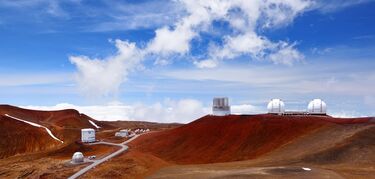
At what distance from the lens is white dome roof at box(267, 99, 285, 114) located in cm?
8794

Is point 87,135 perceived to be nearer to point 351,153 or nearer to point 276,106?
point 276,106

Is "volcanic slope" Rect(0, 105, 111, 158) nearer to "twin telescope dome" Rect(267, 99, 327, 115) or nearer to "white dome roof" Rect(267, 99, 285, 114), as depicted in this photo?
"white dome roof" Rect(267, 99, 285, 114)

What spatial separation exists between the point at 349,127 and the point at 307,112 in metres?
14.8

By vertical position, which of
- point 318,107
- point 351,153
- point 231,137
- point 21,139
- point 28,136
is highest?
point 318,107

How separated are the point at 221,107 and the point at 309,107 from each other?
1999 centimetres

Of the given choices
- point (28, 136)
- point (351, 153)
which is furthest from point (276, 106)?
point (28, 136)

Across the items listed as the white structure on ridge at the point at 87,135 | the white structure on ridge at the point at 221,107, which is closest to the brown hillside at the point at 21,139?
the white structure on ridge at the point at 87,135

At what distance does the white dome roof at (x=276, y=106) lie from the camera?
3462 inches

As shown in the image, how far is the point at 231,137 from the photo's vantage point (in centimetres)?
8056

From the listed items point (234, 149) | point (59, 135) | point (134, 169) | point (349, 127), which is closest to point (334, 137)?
point (349, 127)

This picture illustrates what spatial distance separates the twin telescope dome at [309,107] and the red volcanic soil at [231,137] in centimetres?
348

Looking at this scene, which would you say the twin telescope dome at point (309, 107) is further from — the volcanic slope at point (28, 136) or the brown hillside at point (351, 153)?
the volcanic slope at point (28, 136)

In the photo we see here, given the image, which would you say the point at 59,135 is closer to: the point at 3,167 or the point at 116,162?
the point at 3,167

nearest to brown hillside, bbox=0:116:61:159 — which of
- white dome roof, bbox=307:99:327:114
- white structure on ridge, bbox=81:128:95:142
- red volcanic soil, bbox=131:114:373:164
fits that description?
white structure on ridge, bbox=81:128:95:142
